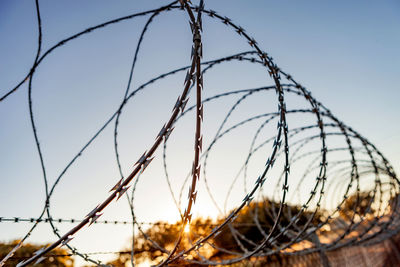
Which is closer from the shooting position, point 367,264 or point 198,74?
point 198,74

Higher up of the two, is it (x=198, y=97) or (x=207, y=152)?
(x=207, y=152)

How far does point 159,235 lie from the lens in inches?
920

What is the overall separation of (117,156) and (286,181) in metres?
1.81

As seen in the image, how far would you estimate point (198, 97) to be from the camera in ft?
5.11

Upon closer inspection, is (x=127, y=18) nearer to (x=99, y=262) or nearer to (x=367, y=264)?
(x=99, y=262)

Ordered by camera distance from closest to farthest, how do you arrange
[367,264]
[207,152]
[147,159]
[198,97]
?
[147,159]
[198,97]
[207,152]
[367,264]

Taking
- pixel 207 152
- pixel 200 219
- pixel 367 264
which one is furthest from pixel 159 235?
pixel 207 152

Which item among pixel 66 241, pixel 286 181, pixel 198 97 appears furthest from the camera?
pixel 286 181

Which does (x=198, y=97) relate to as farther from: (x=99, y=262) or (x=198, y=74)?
(x=99, y=262)

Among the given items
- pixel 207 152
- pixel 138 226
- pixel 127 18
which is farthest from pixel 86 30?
pixel 207 152

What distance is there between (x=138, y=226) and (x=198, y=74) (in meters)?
1.99

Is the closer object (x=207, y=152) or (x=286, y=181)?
(x=286, y=181)

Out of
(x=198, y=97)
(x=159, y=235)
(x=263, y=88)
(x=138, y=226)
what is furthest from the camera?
(x=159, y=235)

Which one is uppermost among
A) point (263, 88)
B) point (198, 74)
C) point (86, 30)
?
point (86, 30)
